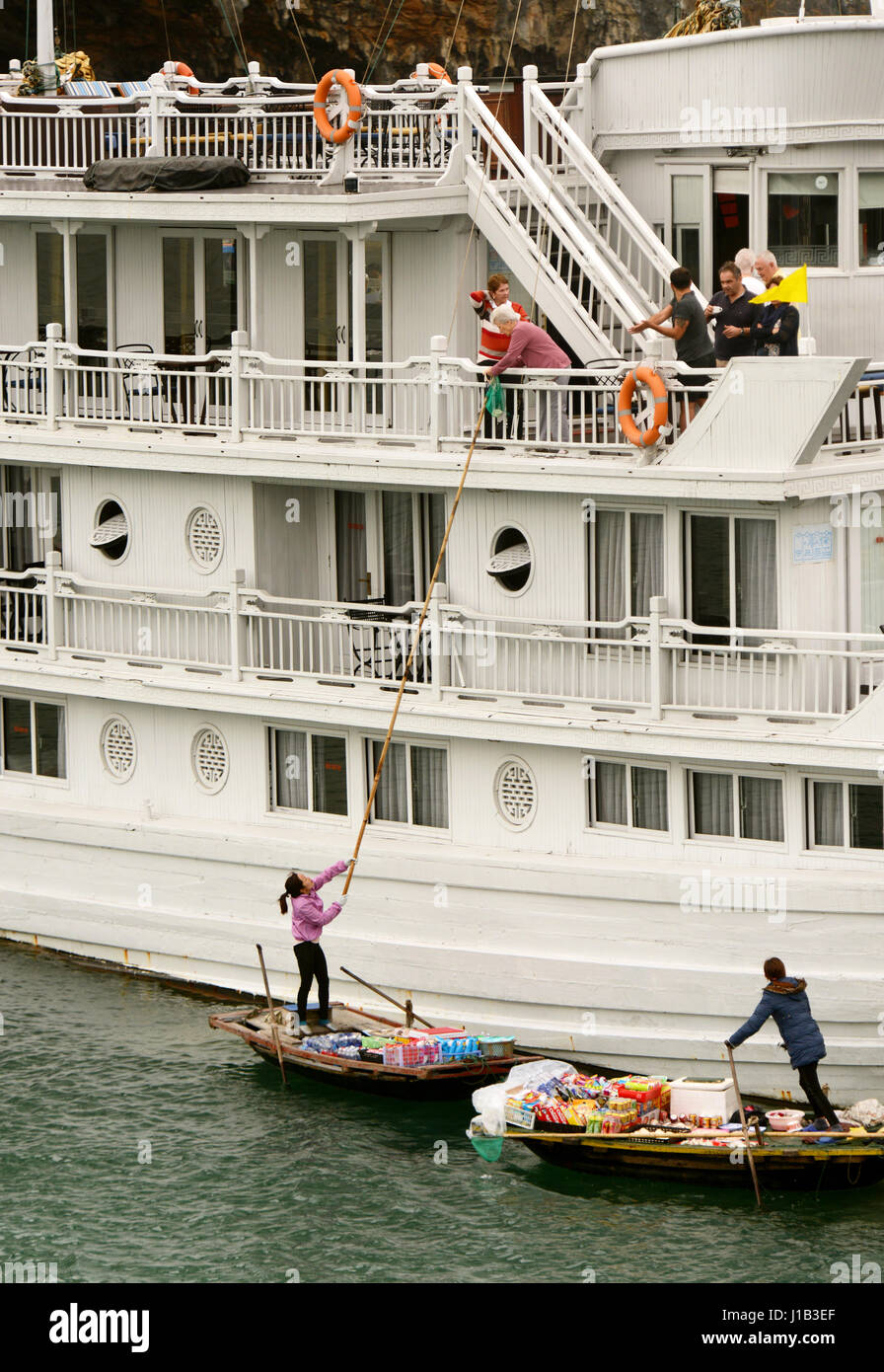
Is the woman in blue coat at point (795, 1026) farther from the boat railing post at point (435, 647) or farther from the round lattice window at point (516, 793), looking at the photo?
the boat railing post at point (435, 647)

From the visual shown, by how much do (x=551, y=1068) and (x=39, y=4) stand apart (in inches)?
574

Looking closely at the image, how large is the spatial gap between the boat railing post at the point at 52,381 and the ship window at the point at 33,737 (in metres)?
2.88

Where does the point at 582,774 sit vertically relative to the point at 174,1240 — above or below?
above

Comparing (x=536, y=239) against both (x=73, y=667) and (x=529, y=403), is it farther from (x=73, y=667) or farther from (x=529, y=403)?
(x=73, y=667)

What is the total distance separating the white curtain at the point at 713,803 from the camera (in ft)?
64.0

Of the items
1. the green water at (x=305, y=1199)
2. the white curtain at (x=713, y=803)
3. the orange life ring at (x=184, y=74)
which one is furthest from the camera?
the orange life ring at (x=184, y=74)

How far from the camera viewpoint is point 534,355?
20391 mm

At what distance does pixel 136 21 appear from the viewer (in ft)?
149

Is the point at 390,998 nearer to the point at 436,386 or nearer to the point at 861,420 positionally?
the point at 436,386

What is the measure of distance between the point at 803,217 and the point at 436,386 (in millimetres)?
4283

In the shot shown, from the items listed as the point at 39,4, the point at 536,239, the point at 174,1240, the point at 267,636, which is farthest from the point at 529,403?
the point at 39,4

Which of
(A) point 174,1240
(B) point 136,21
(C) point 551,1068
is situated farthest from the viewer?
(B) point 136,21

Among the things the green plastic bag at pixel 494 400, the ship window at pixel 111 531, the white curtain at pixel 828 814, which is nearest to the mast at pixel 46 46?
the ship window at pixel 111 531

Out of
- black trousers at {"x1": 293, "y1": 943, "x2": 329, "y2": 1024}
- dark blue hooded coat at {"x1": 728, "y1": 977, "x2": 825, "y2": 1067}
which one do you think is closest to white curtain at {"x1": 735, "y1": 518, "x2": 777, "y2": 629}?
dark blue hooded coat at {"x1": 728, "y1": 977, "x2": 825, "y2": 1067}
